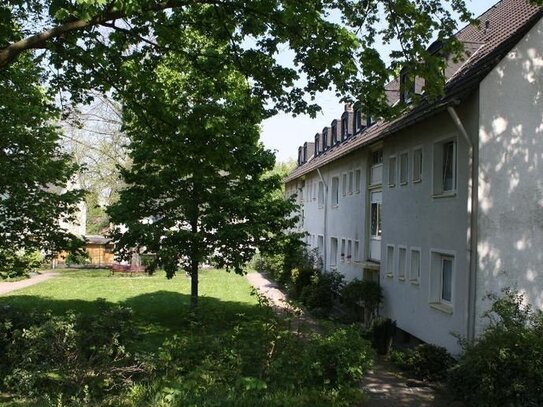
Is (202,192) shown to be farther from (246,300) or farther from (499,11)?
(499,11)

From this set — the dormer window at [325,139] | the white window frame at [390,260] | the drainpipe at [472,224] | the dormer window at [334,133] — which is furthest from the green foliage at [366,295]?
the dormer window at [325,139]

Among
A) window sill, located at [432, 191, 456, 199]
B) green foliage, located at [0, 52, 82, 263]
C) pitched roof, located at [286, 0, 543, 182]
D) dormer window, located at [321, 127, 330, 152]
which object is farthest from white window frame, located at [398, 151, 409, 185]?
dormer window, located at [321, 127, 330, 152]

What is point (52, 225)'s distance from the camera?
1496 cm

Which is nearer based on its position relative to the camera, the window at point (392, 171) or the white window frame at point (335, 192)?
the window at point (392, 171)

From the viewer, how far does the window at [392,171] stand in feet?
61.5

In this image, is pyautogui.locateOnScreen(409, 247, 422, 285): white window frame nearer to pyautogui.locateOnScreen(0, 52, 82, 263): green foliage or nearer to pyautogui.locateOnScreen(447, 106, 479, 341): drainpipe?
pyautogui.locateOnScreen(447, 106, 479, 341): drainpipe

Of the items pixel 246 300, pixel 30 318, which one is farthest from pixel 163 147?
pixel 246 300

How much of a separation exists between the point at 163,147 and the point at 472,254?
6.92m

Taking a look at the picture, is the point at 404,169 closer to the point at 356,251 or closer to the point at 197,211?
the point at 356,251

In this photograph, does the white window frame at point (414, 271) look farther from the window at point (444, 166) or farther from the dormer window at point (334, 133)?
the dormer window at point (334, 133)

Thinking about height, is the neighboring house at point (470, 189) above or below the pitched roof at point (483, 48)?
below

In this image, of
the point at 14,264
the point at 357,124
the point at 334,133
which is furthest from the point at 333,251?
the point at 14,264

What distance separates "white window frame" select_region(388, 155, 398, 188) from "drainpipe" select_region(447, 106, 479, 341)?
5667 millimetres

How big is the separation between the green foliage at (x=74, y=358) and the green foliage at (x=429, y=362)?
682cm
